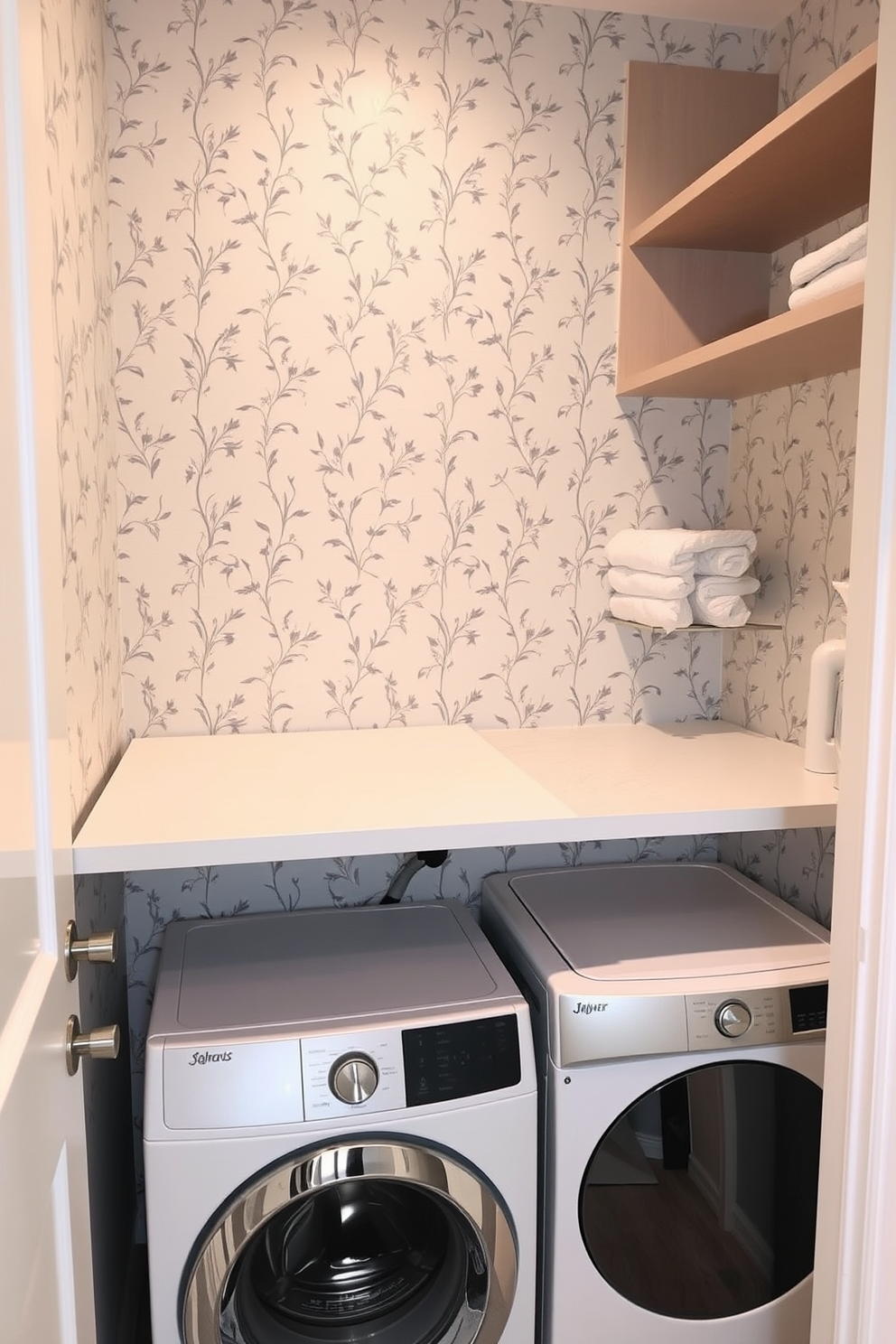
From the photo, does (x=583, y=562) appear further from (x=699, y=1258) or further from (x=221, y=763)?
(x=699, y=1258)

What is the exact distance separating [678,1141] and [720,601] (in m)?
0.96

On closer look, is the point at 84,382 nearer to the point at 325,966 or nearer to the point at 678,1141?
the point at 325,966

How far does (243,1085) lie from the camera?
1.43 metres

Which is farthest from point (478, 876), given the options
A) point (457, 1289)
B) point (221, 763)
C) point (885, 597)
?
point (885, 597)

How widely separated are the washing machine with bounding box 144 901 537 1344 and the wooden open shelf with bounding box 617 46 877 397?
118cm

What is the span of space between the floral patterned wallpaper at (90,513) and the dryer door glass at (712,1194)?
82cm

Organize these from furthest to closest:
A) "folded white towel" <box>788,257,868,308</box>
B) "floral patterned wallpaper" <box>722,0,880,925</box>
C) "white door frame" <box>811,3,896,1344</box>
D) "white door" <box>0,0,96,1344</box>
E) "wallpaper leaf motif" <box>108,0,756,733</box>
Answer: "wallpaper leaf motif" <box>108,0,756,733</box>, "floral patterned wallpaper" <box>722,0,880,925</box>, "folded white towel" <box>788,257,868,308</box>, "white door frame" <box>811,3,896,1344</box>, "white door" <box>0,0,96,1344</box>

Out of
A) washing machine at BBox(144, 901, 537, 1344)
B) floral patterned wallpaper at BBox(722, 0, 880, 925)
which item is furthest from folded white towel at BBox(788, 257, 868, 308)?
washing machine at BBox(144, 901, 537, 1344)

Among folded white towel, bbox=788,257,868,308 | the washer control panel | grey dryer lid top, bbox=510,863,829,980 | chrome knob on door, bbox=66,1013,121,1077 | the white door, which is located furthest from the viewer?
grey dryer lid top, bbox=510,863,829,980

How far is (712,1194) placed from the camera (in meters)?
1.63

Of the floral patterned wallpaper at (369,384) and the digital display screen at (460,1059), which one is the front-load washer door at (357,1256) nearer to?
the digital display screen at (460,1059)

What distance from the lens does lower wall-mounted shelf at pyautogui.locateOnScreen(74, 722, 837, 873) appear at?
4.70 ft

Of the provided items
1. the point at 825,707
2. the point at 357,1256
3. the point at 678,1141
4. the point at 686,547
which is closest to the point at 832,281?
the point at 686,547

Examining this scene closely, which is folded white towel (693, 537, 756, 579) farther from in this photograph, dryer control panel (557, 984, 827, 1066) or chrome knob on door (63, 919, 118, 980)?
chrome knob on door (63, 919, 118, 980)
